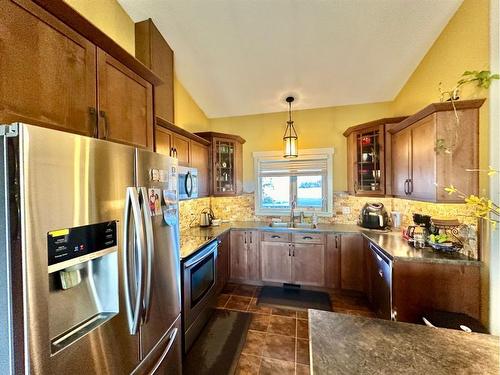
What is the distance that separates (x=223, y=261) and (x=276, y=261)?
791 millimetres

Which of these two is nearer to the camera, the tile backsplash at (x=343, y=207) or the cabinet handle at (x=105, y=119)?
the cabinet handle at (x=105, y=119)

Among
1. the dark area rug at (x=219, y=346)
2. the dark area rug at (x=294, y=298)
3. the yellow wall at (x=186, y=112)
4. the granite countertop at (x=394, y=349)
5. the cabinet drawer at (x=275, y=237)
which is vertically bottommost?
the dark area rug at (x=219, y=346)

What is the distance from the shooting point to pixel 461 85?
1859mm

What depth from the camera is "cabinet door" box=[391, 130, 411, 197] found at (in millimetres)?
2363

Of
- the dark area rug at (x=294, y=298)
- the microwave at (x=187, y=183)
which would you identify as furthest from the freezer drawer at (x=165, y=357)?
the dark area rug at (x=294, y=298)

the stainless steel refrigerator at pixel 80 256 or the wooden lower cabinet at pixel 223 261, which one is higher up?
the stainless steel refrigerator at pixel 80 256

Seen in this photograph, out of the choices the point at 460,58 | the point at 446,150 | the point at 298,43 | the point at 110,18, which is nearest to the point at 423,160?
the point at 446,150

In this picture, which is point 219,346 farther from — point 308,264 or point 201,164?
point 201,164

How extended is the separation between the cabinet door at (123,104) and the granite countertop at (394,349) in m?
1.52

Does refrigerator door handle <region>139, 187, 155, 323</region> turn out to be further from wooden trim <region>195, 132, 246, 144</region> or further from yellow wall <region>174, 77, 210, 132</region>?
wooden trim <region>195, 132, 246, 144</region>

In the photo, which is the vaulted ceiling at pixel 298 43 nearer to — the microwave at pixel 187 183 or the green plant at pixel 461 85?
the green plant at pixel 461 85

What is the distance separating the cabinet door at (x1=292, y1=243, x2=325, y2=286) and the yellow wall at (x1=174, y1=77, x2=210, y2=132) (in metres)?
2.44

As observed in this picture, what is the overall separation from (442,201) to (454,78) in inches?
46.1

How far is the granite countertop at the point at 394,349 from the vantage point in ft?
2.38
